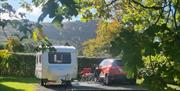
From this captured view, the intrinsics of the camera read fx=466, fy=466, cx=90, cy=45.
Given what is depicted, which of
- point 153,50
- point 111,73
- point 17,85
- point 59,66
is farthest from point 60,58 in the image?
point 153,50

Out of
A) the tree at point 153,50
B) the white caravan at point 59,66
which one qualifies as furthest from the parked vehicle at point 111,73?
the tree at point 153,50

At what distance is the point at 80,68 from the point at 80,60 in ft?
2.36

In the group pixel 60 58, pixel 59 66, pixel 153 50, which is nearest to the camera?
pixel 153 50

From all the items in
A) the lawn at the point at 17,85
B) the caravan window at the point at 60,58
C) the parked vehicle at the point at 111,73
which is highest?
the caravan window at the point at 60,58

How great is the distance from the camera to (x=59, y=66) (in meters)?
24.7

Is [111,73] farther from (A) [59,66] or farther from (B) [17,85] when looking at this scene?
(B) [17,85]

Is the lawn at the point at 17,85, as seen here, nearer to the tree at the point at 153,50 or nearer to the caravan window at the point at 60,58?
the caravan window at the point at 60,58

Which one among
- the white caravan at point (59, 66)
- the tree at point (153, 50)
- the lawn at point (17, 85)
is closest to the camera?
the tree at point (153, 50)

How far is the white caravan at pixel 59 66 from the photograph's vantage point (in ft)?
80.4

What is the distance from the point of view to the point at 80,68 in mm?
39094

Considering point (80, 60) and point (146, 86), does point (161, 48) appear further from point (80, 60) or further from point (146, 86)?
point (80, 60)

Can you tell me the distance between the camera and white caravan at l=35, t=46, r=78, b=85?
24.5m

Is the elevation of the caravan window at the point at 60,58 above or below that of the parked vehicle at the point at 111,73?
above

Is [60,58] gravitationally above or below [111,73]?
above
